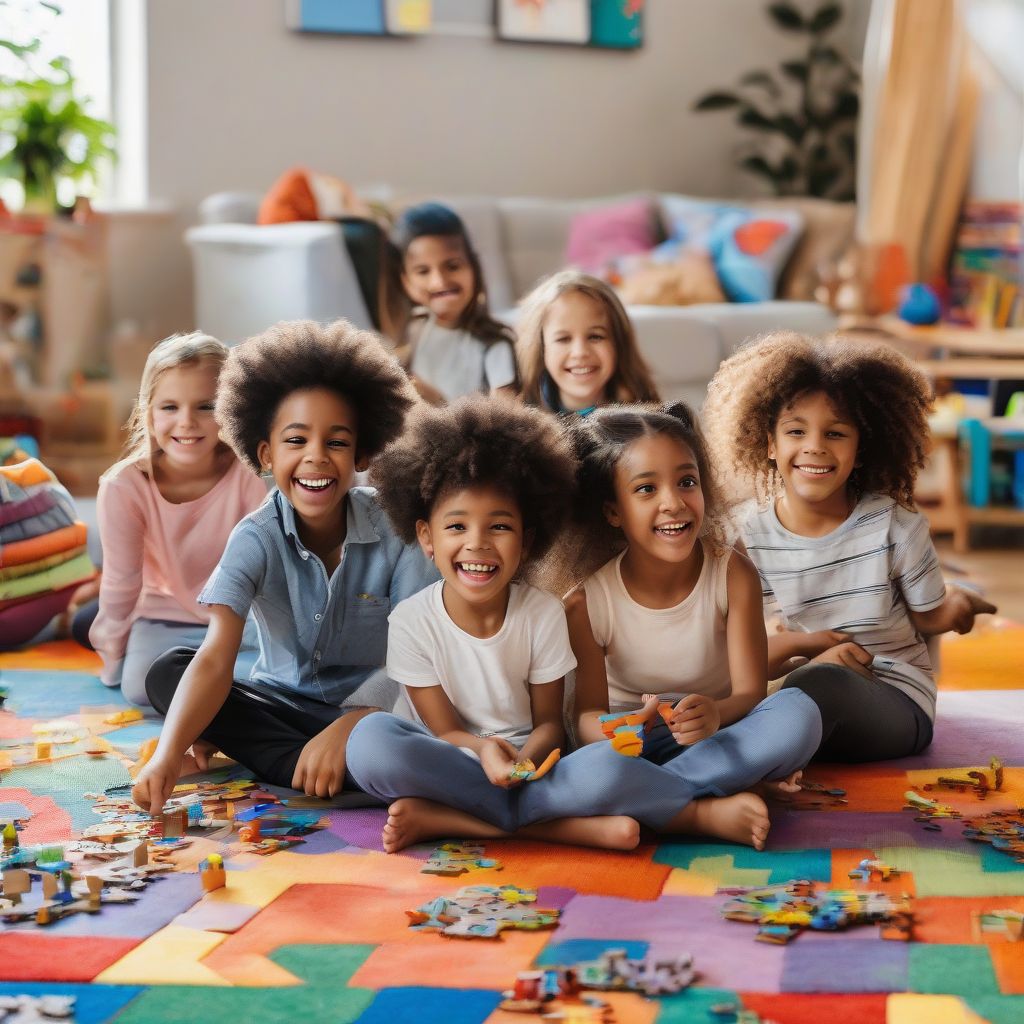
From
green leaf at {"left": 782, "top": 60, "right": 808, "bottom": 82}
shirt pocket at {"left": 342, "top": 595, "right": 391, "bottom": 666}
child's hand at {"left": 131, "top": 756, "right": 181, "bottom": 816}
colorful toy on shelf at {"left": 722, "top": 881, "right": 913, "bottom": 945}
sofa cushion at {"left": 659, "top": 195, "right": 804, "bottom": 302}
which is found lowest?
colorful toy on shelf at {"left": 722, "top": 881, "right": 913, "bottom": 945}

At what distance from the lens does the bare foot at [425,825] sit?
5.43 feet

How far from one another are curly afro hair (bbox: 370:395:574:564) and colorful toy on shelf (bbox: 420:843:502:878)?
39 centimetres

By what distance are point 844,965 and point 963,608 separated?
2.74 ft

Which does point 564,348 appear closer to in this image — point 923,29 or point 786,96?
point 923,29

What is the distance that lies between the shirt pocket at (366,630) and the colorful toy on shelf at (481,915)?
0.54 meters

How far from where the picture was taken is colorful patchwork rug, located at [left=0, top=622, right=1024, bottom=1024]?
4.17 ft

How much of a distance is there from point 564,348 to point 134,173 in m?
2.98

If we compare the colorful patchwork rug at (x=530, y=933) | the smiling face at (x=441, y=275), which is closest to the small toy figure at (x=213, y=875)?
the colorful patchwork rug at (x=530, y=933)

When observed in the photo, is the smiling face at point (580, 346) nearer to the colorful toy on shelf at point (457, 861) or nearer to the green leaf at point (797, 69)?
the colorful toy on shelf at point (457, 861)

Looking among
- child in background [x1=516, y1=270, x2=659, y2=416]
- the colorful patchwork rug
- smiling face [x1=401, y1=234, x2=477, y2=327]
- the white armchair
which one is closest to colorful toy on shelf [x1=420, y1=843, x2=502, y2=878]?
the colorful patchwork rug

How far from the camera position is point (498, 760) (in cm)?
165

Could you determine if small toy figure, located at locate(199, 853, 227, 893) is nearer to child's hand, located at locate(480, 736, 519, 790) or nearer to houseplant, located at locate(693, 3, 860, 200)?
child's hand, located at locate(480, 736, 519, 790)

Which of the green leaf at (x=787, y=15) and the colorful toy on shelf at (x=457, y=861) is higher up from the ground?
the green leaf at (x=787, y=15)

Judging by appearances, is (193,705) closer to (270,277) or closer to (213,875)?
(213,875)
